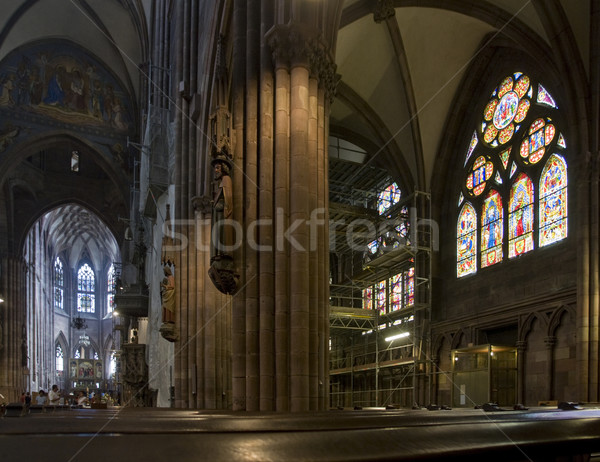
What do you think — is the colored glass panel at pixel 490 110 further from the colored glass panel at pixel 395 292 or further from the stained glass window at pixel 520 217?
the colored glass panel at pixel 395 292

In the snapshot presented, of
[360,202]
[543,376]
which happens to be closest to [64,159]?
[360,202]

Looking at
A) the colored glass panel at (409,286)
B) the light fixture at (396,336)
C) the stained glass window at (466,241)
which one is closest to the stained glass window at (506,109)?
the stained glass window at (466,241)

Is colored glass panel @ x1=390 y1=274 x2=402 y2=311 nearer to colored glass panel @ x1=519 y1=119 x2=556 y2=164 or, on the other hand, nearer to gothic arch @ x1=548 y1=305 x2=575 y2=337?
colored glass panel @ x1=519 y1=119 x2=556 y2=164

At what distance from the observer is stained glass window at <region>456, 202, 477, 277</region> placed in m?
19.1

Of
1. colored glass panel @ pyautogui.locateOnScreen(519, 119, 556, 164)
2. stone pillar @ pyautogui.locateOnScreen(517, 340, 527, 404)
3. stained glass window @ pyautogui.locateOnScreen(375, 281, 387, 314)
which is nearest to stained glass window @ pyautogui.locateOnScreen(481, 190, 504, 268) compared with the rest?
colored glass panel @ pyautogui.locateOnScreen(519, 119, 556, 164)

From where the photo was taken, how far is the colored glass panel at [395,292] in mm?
22375

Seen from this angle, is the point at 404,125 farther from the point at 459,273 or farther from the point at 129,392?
the point at 129,392

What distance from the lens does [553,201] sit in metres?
16.2

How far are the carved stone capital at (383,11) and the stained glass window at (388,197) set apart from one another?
7.13m

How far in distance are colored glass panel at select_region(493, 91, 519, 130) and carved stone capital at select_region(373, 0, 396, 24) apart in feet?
14.5

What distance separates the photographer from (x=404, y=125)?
20969 mm

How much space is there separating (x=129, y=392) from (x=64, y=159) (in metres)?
18.1

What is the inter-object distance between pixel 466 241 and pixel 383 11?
7495mm

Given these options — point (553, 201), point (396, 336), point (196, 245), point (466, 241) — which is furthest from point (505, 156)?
point (196, 245)
